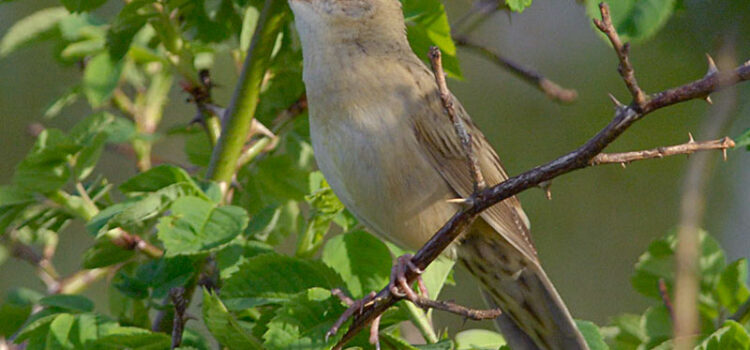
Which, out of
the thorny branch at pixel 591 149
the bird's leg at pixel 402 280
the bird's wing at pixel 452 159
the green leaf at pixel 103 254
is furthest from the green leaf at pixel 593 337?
the green leaf at pixel 103 254

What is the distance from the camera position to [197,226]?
230 cm

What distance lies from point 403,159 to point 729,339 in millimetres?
1014

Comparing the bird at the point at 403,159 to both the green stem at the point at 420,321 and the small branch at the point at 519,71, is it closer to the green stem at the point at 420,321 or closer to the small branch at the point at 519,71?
the green stem at the point at 420,321

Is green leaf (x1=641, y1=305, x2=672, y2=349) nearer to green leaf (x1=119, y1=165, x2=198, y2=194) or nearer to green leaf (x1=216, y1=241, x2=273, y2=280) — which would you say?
green leaf (x1=216, y1=241, x2=273, y2=280)

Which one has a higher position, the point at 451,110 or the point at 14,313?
the point at 451,110

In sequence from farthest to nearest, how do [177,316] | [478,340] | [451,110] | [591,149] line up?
[478,340]
[177,316]
[451,110]
[591,149]

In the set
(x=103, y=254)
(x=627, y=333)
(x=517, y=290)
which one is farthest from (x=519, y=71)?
(x=103, y=254)

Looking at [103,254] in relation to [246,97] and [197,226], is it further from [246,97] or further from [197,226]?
[246,97]

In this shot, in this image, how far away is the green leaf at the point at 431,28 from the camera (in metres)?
2.76

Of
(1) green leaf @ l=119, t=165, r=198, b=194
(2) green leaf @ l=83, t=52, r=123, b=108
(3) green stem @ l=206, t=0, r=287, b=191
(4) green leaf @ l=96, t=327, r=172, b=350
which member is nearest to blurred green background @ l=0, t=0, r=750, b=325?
(2) green leaf @ l=83, t=52, r=123, b=108

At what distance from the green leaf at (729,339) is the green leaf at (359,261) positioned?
838 millimetres

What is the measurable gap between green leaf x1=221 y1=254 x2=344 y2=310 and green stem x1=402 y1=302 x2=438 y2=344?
226 mm

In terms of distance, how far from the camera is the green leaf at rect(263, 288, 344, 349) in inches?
79.6

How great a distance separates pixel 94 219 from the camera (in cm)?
231
